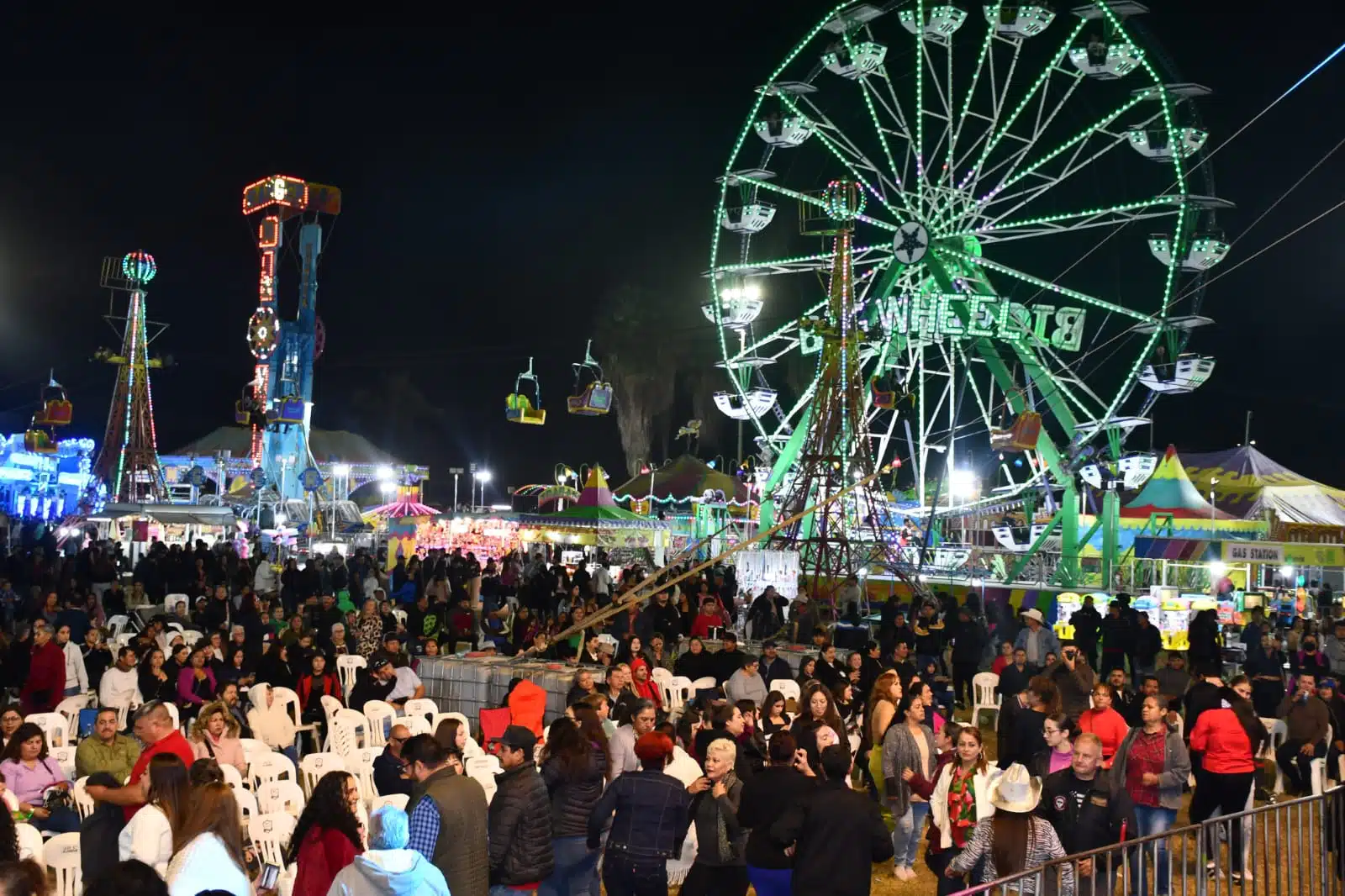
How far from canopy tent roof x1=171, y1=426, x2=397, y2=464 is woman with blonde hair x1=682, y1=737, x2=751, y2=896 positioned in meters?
73.1

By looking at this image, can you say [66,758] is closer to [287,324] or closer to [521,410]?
[521,410]

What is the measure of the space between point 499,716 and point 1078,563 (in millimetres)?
16015

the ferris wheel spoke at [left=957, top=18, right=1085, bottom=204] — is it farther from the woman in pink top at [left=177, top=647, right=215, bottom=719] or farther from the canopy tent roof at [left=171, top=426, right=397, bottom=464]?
the canopy tent roof at [left=171, top=426, right=397, bottom=464]

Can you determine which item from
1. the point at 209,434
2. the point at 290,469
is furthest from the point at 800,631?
the point at 209,434

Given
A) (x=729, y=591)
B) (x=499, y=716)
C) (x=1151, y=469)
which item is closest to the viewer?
(x=499, y=716)

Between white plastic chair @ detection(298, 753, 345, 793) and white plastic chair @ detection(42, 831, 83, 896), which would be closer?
white plastic chair @ detection(42, 831, 83, 896)

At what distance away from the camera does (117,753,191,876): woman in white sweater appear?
491 cm

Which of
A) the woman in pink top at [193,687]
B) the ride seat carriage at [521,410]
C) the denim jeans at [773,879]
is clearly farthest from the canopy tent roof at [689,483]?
the denim jeans at [773,879]

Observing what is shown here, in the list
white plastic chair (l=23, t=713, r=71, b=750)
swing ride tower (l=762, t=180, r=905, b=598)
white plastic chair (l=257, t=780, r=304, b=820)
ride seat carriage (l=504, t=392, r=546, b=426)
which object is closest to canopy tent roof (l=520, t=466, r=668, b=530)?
ride seat carriage (l=504, t=392, r=546, b=426)

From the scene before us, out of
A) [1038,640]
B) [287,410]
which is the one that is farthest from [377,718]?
[287,410]

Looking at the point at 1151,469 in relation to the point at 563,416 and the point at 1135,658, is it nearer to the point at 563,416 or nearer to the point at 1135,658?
the point at 1135,658

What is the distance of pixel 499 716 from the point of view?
9008mm

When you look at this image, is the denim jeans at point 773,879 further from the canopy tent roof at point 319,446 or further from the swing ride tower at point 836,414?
the canopy tent roof at point 319,446

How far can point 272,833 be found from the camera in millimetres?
6273
